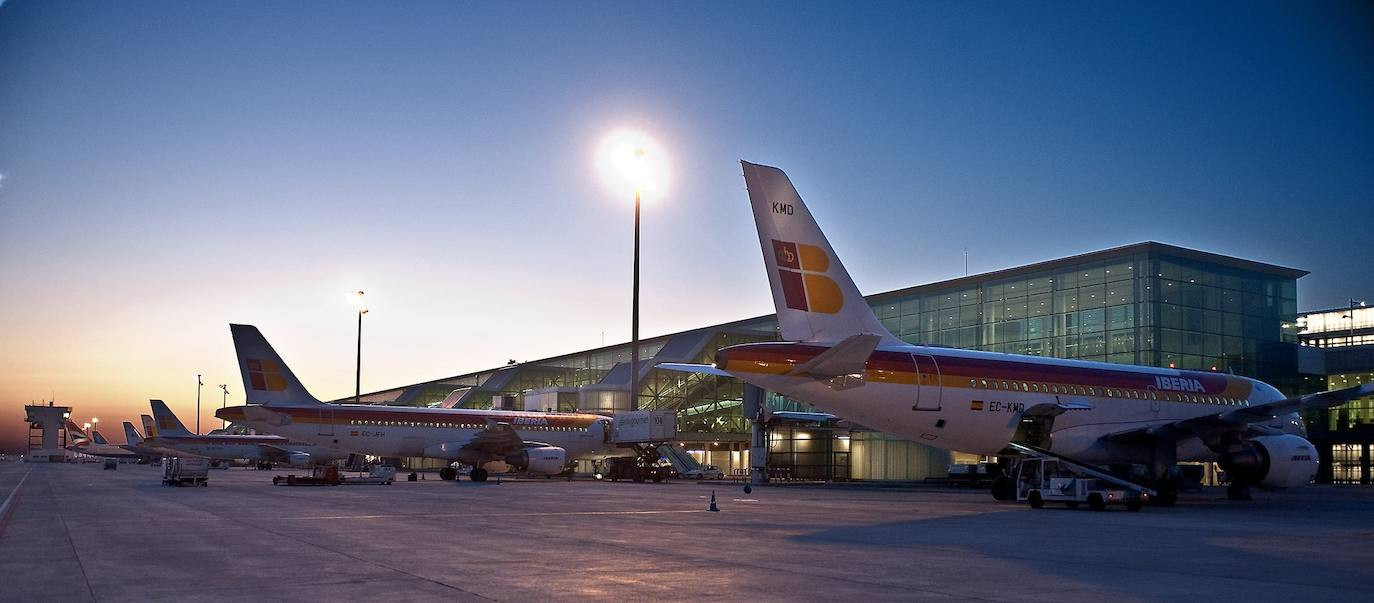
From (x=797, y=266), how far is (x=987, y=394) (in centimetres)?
682

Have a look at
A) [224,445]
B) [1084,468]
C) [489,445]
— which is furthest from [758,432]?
[224,445]

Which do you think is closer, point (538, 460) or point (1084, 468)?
point (1084, 468)

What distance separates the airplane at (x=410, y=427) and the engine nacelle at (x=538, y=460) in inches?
0.8

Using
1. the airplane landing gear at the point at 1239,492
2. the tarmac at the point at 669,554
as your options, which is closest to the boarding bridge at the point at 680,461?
the airplane landing gear at the point at 1239,492

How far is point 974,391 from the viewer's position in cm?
2731

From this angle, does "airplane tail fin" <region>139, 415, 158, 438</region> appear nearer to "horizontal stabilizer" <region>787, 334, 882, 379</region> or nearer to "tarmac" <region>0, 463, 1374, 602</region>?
"tarmac" <region>0, 463, 1374, 602</region>

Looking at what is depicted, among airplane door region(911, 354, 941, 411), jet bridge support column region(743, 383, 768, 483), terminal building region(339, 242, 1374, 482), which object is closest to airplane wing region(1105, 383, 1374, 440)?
airplane door region(911, 354, 941, 411)

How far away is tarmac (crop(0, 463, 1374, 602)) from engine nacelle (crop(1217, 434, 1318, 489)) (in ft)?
18.2

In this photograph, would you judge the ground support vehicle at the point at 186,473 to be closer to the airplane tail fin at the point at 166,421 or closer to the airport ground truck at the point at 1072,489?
the airport ground truck at the point at 1072,489

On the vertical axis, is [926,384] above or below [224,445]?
above

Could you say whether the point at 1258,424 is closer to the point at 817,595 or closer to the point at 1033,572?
the point at 1033,572

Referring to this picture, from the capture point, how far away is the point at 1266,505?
99.9 ft

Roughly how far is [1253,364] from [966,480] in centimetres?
1733

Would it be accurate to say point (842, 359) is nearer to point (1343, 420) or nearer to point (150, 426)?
point (1343, 420)
